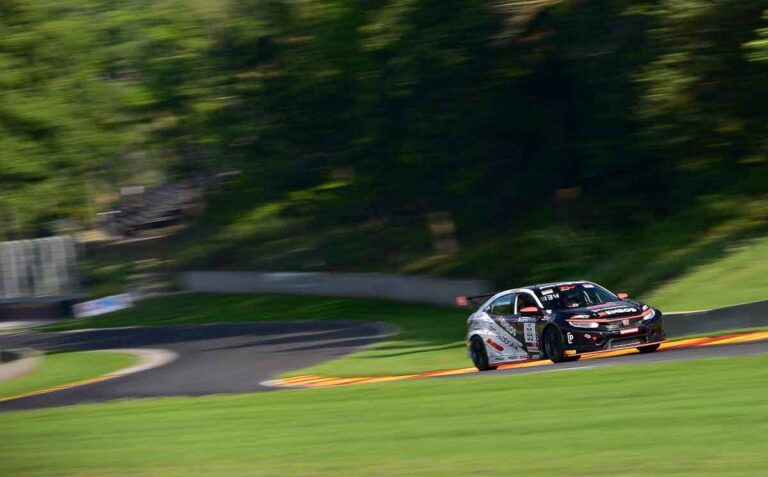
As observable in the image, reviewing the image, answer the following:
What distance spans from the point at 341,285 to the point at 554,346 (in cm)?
2649

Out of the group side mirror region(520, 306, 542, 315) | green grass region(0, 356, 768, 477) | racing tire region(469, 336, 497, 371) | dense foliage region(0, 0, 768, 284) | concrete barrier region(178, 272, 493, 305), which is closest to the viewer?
green grass region(0, 356, 768, 477)

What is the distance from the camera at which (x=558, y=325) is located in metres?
17.7

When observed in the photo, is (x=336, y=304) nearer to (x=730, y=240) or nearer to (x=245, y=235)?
(x=245, y=235)

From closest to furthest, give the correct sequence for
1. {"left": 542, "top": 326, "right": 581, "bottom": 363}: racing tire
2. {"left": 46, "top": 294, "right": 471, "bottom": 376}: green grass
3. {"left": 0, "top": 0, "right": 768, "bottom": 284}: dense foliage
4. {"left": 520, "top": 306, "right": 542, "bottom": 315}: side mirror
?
{"left": 542, "top": 326, "right": 581, "bottom": 363}: racing tire
{"left": 520, "top": 306, "right": 542, "bottom": 315}: side mirror
{"left": 46, "top": 294, "right": 471, "bottom": 376}: green grass
{"left": 0, "top": 0, "right": 768, "bottom": 284}: dense foliage

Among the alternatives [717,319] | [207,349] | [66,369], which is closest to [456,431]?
[717,319]

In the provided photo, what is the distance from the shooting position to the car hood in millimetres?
17500

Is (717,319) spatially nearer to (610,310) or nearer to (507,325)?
(610,310)

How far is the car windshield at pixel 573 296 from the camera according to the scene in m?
18.3

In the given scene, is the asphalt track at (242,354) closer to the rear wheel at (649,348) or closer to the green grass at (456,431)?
the rear wheel at (649,348)

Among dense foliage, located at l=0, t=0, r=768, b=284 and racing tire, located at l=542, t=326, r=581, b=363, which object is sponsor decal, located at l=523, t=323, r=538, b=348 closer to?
racing tire, located at l=542, t=326, r=581, b=363

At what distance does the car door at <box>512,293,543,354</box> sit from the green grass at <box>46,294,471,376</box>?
2912 millimetres

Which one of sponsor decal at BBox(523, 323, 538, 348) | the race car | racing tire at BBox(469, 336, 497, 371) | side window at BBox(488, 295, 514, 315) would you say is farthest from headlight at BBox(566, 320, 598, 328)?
racing tire at BBox(469, 336, 497, 371)

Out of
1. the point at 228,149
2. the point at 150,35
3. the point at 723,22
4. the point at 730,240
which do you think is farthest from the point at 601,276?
the point at 150,35

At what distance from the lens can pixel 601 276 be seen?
29.7 meters
